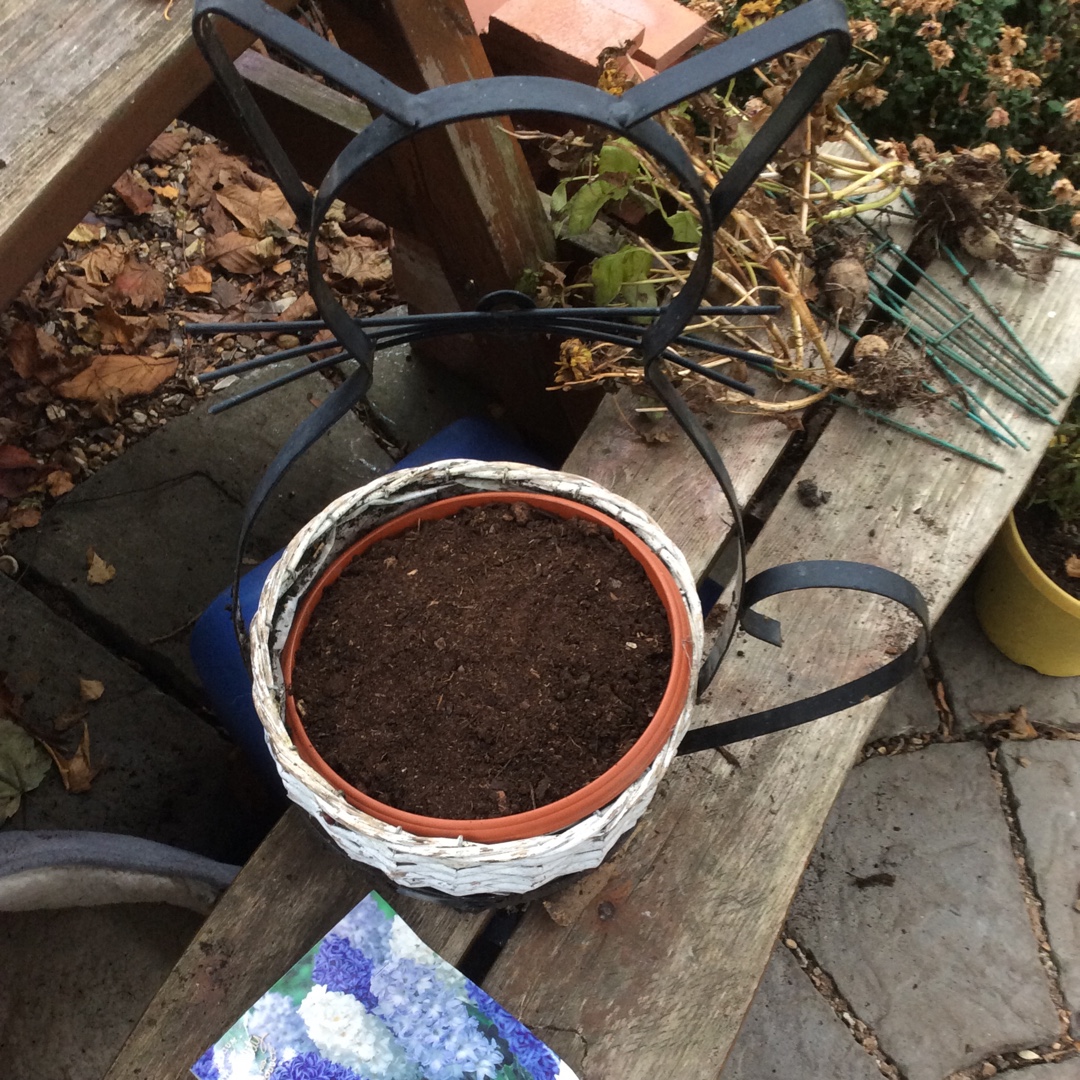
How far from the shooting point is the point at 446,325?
36.8 inches

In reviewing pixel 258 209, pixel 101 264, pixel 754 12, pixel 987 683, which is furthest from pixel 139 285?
pixel 987 683

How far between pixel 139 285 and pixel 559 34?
124 cm

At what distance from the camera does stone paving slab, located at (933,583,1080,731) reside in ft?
6.04

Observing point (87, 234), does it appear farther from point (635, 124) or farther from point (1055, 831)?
point (1055, 831)

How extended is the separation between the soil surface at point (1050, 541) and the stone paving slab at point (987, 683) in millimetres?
264

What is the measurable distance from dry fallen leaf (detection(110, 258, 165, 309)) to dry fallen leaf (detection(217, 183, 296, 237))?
27 centimetres

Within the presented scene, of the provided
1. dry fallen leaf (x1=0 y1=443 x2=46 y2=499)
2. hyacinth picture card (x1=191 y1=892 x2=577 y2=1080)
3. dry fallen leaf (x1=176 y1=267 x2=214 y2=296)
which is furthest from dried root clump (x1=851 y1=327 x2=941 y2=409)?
dry fallen leaf (x1=0 y1=443 x2=46 y2=499)

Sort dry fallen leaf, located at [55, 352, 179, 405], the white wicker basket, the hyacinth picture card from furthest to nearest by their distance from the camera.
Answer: dry fallen leaf, located at [55, 352, 179, 405] < the hyacinth picture card < the white wicker basket

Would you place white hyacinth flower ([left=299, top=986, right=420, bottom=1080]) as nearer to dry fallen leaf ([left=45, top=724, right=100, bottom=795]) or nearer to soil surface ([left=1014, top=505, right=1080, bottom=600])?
dry fallen leaf ([left=45, top=724, right=100, bottom=795])

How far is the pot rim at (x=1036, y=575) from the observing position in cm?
159

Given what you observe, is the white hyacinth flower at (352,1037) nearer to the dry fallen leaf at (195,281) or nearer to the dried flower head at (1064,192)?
the dried flower head at (1064,192)

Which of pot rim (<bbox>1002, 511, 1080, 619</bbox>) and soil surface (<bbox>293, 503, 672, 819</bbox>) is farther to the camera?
pot rim (<bbox>1002, 511, 1080, 619</bbox>)

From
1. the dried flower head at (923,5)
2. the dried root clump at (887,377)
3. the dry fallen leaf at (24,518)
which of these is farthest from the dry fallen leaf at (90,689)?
the dried flower head at (923,5)

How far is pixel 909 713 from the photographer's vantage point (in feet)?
6.04
